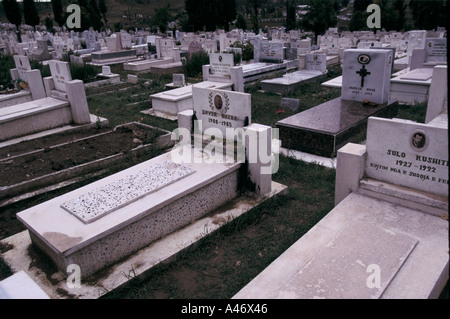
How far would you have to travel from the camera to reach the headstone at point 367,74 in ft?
23.2

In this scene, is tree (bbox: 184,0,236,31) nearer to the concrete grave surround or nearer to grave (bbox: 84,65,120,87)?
grave (bbox: 84,65,120,87)

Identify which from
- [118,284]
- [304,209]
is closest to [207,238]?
[118,284]

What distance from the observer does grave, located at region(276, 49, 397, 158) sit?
6039 mm

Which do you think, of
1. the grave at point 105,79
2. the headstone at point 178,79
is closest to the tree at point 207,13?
the grave at point 105,79

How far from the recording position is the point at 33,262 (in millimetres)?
3609

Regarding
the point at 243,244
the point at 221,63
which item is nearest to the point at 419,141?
the point at 243,244

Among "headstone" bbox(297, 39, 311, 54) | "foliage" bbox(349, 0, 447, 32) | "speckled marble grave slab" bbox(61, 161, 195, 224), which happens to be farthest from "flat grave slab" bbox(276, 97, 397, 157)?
"foliage" bbox(349, 0, 447, 32)

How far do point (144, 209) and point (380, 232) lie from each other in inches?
88.6

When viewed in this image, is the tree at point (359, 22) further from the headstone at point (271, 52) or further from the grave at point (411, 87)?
the grave at point (411, 87)

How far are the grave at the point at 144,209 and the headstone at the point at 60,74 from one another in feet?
13.5

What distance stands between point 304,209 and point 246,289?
2027mm
